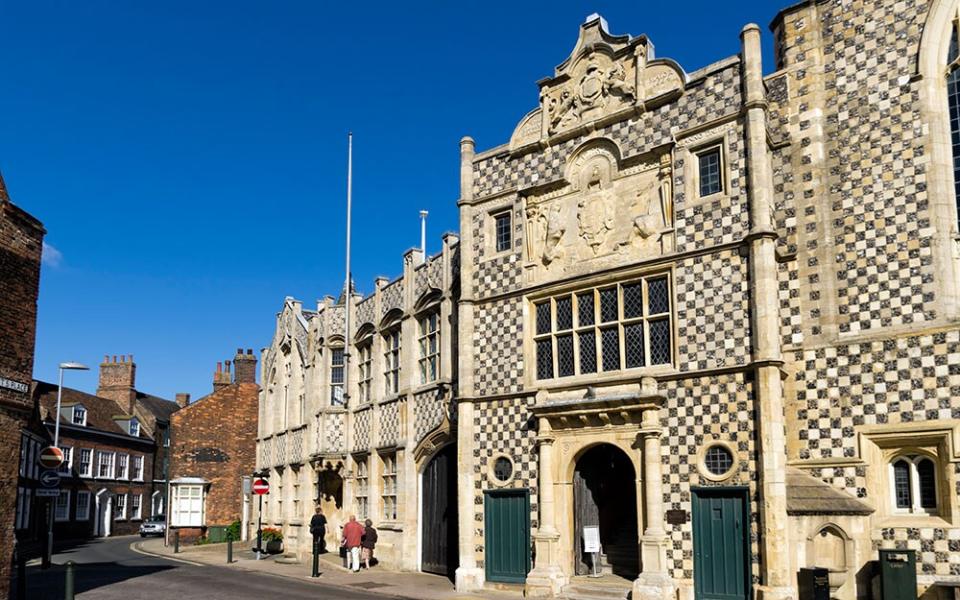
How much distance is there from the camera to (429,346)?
25.1 m

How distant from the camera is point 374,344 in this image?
27906 mm

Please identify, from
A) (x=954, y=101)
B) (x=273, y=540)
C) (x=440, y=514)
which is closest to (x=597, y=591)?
(x=440, y=514)

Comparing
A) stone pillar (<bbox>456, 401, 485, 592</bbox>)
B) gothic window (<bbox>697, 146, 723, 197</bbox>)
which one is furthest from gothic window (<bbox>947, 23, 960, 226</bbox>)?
stone pillar (<bbox>456, 401, 485, 592</bbox>)

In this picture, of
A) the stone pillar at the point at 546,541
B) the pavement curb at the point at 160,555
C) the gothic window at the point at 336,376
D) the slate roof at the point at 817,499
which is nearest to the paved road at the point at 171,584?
the pavement curb at the point at 160,555

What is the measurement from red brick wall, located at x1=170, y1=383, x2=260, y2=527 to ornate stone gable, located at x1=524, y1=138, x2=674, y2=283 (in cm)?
2817

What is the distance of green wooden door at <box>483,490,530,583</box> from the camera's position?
62.5ft

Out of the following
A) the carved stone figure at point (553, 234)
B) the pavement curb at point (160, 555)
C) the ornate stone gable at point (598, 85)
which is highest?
the ornate stone gable at point (598, 85)

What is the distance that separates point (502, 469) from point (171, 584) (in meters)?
8.13

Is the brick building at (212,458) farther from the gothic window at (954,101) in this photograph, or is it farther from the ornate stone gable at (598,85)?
the gothic window at (954,101)

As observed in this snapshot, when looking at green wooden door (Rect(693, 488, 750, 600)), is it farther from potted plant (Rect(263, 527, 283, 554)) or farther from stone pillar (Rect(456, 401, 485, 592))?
potted plant (Rect(263, 527, 283, 554))

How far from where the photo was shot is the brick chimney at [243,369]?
46.8 m

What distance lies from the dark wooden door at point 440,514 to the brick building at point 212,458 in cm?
1873

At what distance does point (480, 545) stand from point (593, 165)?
8.98m

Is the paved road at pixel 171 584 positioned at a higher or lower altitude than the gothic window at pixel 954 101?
lower
